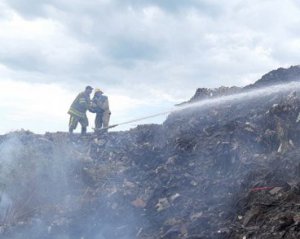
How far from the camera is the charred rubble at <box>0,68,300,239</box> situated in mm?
7988

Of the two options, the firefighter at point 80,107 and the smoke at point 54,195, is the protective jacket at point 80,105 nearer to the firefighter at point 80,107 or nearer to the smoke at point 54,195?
the firefighter at point 80,107

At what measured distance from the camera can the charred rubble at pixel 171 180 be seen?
314 inches

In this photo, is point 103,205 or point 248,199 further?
point 103,205

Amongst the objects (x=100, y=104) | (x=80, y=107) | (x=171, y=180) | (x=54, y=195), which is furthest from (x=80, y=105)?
(x=171, y=180)

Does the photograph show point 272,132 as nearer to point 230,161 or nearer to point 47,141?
point 230,161

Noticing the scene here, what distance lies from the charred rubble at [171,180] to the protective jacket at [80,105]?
1166mm

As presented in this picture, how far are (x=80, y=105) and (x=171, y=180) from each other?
20.9ft

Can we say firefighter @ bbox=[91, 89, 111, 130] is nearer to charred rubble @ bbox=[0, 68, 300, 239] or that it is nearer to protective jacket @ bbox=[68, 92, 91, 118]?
protective jacket @ bbox=[68, 92, 91, 118]

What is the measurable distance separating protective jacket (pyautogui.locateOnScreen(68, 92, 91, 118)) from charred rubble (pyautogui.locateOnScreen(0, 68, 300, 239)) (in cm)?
117

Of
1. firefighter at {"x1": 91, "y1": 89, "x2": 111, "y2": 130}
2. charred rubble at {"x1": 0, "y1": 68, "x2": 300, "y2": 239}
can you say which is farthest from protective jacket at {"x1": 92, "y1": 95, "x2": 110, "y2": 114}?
charred rubble at {"x1": 0, "y1": 68, "x2": 300, "y2": 239}

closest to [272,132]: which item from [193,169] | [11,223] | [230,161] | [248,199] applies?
[230,161]

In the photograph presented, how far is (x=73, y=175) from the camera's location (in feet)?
43.0

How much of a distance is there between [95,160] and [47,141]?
6.57 feet

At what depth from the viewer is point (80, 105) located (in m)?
16.0
